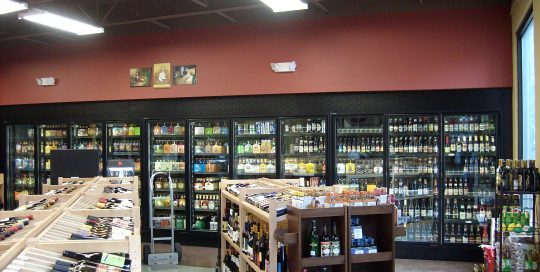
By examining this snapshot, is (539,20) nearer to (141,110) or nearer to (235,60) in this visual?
(235,60)

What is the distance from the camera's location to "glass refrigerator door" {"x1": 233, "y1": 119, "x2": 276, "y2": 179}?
28.6 ft

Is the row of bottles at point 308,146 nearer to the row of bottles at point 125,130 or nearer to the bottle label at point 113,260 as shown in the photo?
the row of bottles at point 125,130

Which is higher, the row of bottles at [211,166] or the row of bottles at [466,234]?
the row of bottles at [211,166]

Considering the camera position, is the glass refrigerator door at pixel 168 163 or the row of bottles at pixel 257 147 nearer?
the row of bottles at pixel 257 147

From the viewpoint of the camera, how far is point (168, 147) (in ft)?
30.4

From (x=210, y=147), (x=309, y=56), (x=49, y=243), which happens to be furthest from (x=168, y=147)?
(x=49, y=243)

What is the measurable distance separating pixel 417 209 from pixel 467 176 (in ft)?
3.03

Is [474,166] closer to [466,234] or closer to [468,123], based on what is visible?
[468,123]

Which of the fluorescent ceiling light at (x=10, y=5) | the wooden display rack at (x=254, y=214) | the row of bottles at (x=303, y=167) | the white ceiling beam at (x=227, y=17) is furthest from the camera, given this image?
the row of bottles at (x=303, y=167)

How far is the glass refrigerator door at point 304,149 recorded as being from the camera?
846 cm

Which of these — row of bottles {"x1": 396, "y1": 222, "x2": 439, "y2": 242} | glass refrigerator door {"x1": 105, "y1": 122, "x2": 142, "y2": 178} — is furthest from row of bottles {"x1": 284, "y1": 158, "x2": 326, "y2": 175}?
glass refrigerator door {"x1": 105, "y1": 122, "x2": 142, "y2": 178}

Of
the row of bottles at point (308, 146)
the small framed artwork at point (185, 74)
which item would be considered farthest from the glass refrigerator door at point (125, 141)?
the row of bottles at point (308, 146)

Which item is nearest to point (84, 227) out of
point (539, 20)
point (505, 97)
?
point (539, 20)

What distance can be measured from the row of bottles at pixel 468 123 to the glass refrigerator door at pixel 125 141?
18.2ft
